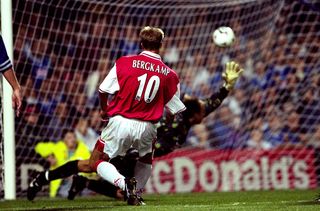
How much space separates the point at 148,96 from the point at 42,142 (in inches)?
180

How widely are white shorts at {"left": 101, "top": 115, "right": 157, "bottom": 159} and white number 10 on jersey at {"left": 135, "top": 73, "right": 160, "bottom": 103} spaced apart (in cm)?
19

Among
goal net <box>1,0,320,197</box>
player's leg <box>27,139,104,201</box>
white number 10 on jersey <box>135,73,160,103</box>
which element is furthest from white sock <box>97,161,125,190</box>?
goal net <box>1,0,320,197</box>

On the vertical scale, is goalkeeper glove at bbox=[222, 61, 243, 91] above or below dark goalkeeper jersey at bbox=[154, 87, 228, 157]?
above

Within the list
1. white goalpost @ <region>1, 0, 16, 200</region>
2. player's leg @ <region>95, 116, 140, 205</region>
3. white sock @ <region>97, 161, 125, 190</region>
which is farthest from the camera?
white goalpost @ <region>1, 0, 16, 200</region>

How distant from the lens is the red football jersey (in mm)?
6895

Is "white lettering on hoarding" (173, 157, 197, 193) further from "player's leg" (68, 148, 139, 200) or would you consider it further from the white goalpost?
"player's leg" (68, 148, 139, 200)

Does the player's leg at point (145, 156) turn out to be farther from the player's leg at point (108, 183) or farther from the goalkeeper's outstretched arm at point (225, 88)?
the goalkeeper's outstretched arm at point (225, 88)

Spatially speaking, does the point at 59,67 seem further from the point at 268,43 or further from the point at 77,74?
the point at 268,43

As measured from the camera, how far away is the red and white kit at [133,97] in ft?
22.6

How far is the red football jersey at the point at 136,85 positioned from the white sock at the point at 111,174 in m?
0.42

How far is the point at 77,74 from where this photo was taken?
11594 millimetres

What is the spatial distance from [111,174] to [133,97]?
0.64 meters

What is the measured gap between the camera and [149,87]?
6895 mm

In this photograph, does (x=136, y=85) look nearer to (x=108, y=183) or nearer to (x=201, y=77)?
(x=108, y=183)
